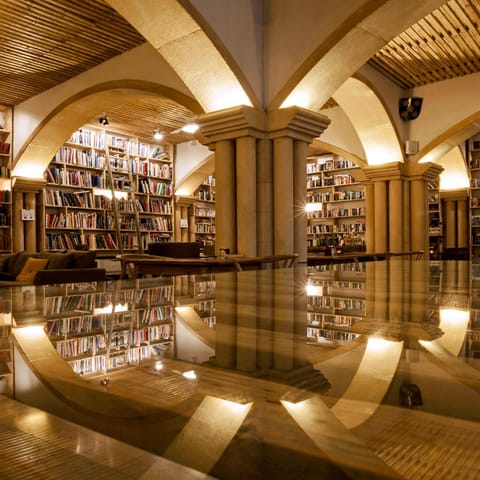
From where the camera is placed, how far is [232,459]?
145 millimetres

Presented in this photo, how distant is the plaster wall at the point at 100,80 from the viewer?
5.93m

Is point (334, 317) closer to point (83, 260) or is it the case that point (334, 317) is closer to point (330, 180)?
point (83, 260)

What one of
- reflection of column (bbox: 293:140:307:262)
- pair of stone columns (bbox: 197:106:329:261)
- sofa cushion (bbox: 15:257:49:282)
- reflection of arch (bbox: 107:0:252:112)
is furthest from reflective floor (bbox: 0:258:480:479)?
sofa cushion (bbox: 15:257:49:282)

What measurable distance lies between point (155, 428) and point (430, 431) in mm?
94

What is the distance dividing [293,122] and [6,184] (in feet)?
20.8

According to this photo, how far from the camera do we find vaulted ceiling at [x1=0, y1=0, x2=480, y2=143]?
5359 millimetres

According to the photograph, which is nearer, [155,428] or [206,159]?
[155,428]

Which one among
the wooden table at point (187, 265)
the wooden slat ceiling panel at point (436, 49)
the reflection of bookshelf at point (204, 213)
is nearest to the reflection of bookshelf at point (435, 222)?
the wooden slat ceiling panel at point (436, 49)

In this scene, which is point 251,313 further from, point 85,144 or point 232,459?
point 85,144

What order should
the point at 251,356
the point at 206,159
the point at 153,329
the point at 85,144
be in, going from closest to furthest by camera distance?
1. the point at 251,356
2. the point at 153,329
3. the point at 85,144
4. the point at 206,159

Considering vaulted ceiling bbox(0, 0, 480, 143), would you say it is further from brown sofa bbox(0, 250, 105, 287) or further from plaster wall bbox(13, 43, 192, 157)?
brown sofa bbox(0, 250, 105, 287)

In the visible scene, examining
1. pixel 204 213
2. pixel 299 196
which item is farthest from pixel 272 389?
pixel 204 213

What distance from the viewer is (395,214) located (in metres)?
8.07

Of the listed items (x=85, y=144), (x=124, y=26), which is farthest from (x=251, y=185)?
(x=85, y=144)
